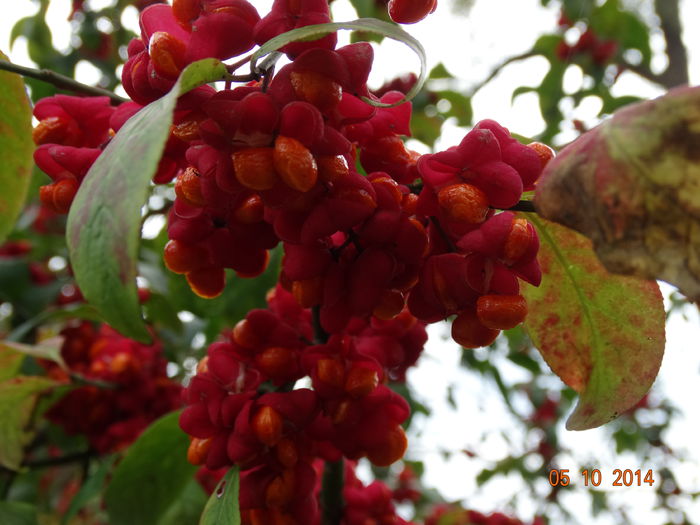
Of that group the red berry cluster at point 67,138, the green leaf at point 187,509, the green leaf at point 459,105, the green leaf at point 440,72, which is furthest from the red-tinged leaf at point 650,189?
the green leaf at point 440,72

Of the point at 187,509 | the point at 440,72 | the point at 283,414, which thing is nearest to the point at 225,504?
the point at 283,414

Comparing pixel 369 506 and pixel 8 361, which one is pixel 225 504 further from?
pixel 8 361

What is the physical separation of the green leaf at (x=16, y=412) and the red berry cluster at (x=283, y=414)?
584mm

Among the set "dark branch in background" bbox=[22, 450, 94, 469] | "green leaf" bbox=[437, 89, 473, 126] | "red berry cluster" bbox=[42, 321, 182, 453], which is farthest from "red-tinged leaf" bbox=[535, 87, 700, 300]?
"green leaf" bbox=[437, 89, 473, 126]

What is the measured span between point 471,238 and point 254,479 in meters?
0.38

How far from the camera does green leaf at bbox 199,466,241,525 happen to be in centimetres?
72

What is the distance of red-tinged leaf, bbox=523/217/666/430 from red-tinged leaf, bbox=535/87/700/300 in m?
0.29

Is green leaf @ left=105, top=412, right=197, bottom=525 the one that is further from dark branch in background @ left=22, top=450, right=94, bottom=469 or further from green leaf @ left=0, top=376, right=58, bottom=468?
dark branch in background @ left=22, top=450, right=94, bottom=469

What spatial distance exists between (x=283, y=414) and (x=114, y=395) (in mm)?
1015

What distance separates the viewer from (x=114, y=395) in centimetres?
165

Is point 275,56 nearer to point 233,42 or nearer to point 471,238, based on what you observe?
point 233,42

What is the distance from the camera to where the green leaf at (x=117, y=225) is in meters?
0.43

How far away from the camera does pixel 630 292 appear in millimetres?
760

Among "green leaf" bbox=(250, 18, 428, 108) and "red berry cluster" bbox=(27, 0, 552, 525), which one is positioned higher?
"green leaf" bbox=(250, 18, 428, 108)
